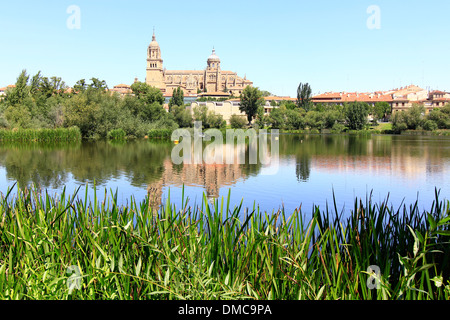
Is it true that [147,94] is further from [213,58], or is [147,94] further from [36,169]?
[213,58]

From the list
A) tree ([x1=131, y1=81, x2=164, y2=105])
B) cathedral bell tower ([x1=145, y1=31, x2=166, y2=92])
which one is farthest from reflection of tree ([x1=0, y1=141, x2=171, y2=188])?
cathedral bell tower ([x1=145, y1=31, x2=166, y2=92])

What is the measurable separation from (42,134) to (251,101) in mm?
49930

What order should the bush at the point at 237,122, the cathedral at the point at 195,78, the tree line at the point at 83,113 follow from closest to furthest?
the tree line at the point at 83,113 → the bush at the point at 237,122 → the cathedral at the point at 195,78

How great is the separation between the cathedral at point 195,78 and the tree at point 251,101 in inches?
1964

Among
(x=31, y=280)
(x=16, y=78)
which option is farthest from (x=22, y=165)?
(x=16, y=78)

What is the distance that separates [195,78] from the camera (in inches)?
6063

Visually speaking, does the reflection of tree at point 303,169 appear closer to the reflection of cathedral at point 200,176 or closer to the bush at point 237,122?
the reflection of cathedral at point 200,176

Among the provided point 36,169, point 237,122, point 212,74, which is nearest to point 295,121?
point 237,122

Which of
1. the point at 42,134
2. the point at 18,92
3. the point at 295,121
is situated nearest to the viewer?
the point at 42,134

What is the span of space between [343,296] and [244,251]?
1167mm

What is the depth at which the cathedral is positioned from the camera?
14188 cm

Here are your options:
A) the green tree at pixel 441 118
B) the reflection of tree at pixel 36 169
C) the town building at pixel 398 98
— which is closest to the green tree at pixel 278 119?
the green tree at pixel 441 118

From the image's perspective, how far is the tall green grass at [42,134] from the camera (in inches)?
1540
